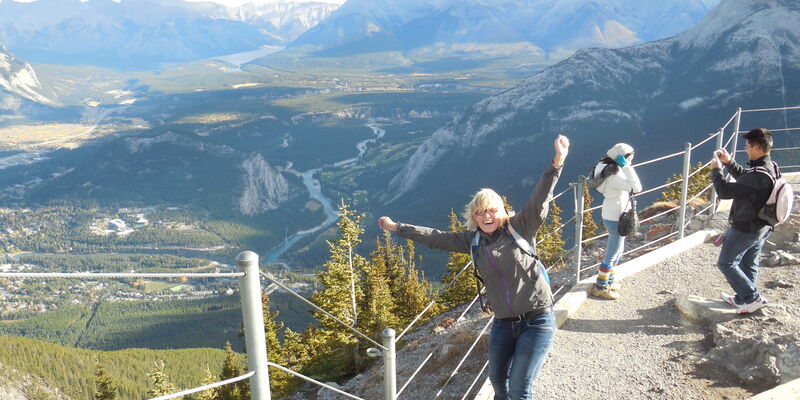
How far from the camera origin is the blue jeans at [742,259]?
746 cm

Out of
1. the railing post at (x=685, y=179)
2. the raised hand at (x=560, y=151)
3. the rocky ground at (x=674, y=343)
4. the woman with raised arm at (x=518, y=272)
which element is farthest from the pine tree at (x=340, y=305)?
the raised hand at (x=560, y=151)

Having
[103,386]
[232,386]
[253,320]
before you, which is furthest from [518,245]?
[103,386]

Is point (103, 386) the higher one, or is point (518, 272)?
point (518, 272)

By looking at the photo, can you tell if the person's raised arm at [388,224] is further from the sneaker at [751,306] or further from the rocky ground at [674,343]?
the sneaker at [751,306]

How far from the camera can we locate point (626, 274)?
10.6m

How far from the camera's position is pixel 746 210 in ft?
23.9

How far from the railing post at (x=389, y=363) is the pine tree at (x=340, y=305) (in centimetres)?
2043

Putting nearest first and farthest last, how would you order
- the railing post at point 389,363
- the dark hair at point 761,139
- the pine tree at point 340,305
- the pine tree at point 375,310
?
the railing post at point 389,363, the dark hair at point 761,139, the pine tree at point 340,305, the pine tree at point 375,310

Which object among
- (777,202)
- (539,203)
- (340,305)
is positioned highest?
(539,203)

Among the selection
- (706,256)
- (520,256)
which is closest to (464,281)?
(706,256)

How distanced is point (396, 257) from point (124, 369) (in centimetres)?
7868

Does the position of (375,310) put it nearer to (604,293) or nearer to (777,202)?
(604,293)

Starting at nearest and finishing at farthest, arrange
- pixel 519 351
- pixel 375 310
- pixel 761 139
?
pixel 519 351 → pixel 761 139 → pixel 375 310

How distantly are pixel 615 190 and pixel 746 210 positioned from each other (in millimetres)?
1913
